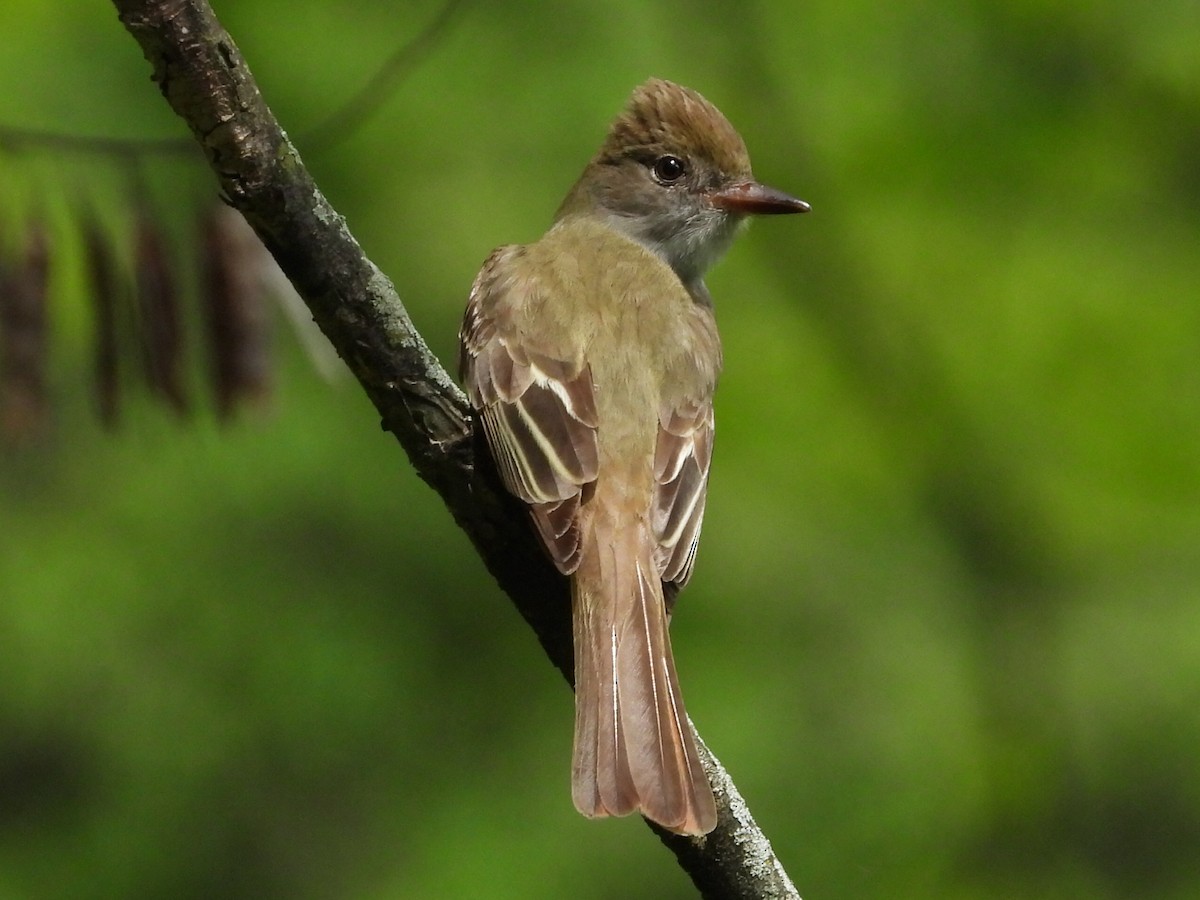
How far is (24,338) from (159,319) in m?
0.31

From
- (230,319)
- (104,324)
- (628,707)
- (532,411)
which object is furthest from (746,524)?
(628,707)

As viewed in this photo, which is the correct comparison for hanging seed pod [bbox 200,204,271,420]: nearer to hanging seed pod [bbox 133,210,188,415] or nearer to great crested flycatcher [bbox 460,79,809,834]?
hanging seed pod [bbox 133,210,188,415]

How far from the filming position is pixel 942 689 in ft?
27.3

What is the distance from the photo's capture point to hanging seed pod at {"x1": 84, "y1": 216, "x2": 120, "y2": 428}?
3.81 m

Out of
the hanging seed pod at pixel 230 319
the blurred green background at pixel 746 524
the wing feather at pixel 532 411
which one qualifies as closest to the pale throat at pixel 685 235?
the wing feather at pixel 532 411

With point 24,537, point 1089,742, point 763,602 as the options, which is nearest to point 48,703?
point 24,537

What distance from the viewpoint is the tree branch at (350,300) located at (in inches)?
103

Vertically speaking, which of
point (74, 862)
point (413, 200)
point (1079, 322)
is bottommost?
point (74, 862)

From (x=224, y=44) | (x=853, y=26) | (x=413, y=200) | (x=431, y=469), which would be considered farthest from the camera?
(x=413, y=200)

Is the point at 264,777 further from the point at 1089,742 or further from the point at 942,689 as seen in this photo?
the point at 1089,742

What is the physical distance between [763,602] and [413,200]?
280 cm

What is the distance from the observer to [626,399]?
3.83 metres

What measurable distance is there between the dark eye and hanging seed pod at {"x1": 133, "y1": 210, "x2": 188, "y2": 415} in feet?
5.42

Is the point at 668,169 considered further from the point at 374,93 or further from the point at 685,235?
the point at 374,93
